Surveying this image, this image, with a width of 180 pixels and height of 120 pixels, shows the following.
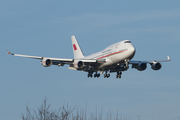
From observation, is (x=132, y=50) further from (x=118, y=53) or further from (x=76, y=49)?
(x=76, y=49)

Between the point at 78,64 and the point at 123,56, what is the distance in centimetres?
967

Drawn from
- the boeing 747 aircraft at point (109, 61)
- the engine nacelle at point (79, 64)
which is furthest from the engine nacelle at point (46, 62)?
the engine nacelle at point (79, 64)

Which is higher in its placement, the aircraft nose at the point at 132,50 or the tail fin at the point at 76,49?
the tail fin at the point at 76,49

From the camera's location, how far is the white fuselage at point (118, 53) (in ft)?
199

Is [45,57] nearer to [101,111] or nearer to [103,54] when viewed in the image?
[103,54]

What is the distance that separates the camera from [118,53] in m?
61.5

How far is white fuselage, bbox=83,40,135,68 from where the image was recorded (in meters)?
60.7

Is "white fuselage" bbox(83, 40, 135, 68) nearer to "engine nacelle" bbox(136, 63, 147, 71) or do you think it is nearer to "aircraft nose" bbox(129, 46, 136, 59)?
"aircraft nose" bbox(129, 46, 136, 59)

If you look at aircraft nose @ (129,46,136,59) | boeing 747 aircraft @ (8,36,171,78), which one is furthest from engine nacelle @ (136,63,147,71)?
aircraft nose @ (129,46,136,59)

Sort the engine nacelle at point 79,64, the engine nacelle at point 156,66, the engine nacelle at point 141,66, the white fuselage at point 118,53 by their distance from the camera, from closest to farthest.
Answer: the white fuselage at point 118,53 → the engine nacelle at point 79,64 → the engine nacelle at point 141,66 → the engine nacelle at point 156,66

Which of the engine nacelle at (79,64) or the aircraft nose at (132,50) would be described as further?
the engine nacelle at (79,64)

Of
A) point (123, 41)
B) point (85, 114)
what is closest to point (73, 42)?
point (123, 41)

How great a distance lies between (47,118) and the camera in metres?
18.7

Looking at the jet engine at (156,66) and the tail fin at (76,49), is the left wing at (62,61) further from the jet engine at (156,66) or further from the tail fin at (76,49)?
the tail fin at (76,49)
